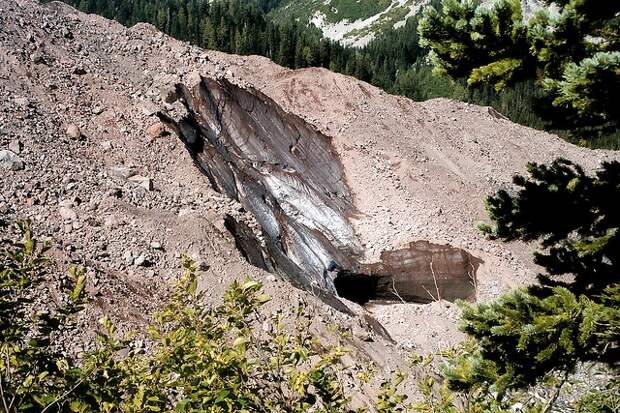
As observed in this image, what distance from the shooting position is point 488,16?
5.32 m

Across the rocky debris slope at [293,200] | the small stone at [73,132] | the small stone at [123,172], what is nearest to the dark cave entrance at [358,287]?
the rocky debris slope at [293,200]

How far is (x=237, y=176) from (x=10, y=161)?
27.0 feet

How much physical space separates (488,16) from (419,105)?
1076 inches

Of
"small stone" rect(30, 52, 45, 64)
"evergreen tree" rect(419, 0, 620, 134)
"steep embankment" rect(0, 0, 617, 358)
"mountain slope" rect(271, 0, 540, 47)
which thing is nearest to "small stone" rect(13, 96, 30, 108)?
"steep embankment" rect(0, 0, 617, 358)

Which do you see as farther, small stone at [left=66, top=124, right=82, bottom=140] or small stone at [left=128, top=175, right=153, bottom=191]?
small stone at [left=66, top=124, right=82, bottom=140]

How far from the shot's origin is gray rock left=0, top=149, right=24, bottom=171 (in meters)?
13.4

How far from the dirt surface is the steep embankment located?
2.6 inches

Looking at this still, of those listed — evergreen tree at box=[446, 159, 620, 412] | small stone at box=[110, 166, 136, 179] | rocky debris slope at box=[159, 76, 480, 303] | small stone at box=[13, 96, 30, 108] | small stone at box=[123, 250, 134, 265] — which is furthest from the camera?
rocky debris slope at box=[159, 76, 480, 303]

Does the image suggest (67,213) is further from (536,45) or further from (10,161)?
(536,45)

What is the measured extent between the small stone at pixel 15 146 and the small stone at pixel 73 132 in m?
2.70

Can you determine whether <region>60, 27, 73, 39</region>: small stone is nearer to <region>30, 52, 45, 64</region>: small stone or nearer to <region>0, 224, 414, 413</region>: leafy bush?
<region>30, 52, 45, 64</region>: small stone

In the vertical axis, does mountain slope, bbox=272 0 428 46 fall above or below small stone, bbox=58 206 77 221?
above

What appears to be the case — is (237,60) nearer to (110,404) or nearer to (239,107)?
(239,107)

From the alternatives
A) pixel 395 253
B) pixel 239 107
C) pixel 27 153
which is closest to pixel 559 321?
pixel 27 153
